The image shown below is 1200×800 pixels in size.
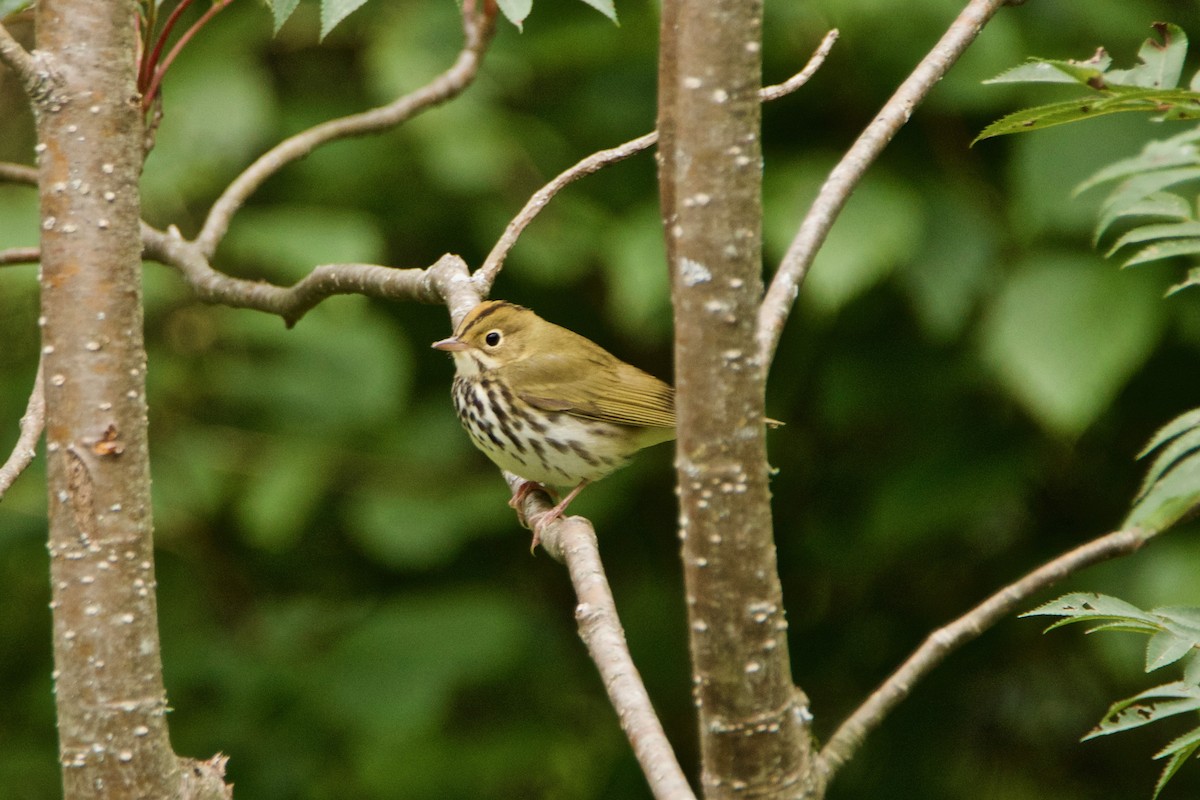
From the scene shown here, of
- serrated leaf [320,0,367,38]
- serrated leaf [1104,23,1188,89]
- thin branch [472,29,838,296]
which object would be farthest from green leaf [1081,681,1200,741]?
serrated leaf [320,0,367,38]

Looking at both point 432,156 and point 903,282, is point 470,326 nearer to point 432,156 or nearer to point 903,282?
point 432,156

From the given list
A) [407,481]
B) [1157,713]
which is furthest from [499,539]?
[1157,713]

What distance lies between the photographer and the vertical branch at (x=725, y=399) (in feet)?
3.46

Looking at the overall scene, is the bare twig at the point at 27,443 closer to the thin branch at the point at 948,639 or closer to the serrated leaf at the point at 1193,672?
the thin branch at the point at 948,639

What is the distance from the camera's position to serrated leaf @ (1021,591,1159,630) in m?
1.24

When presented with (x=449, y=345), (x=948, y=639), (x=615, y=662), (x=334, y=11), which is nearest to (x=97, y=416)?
(x=334, y=11)

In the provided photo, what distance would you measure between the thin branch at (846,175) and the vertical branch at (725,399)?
125 mm

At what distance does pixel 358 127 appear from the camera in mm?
2393

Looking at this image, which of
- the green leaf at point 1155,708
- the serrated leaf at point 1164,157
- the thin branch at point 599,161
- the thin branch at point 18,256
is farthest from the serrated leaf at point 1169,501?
the thin branch at point 18,256

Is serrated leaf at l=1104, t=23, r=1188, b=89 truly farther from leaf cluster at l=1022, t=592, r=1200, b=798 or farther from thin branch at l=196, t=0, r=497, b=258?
thin branch at l=196, t=0, r=497, b=258

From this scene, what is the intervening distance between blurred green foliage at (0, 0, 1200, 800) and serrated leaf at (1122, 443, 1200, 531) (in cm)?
199

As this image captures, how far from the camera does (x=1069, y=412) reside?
2988 mm

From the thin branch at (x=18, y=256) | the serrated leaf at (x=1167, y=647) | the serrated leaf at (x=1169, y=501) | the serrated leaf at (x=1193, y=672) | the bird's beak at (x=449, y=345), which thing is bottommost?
the serrated leaf at (x=1193, y=672)

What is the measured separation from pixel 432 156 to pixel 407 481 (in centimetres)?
87
